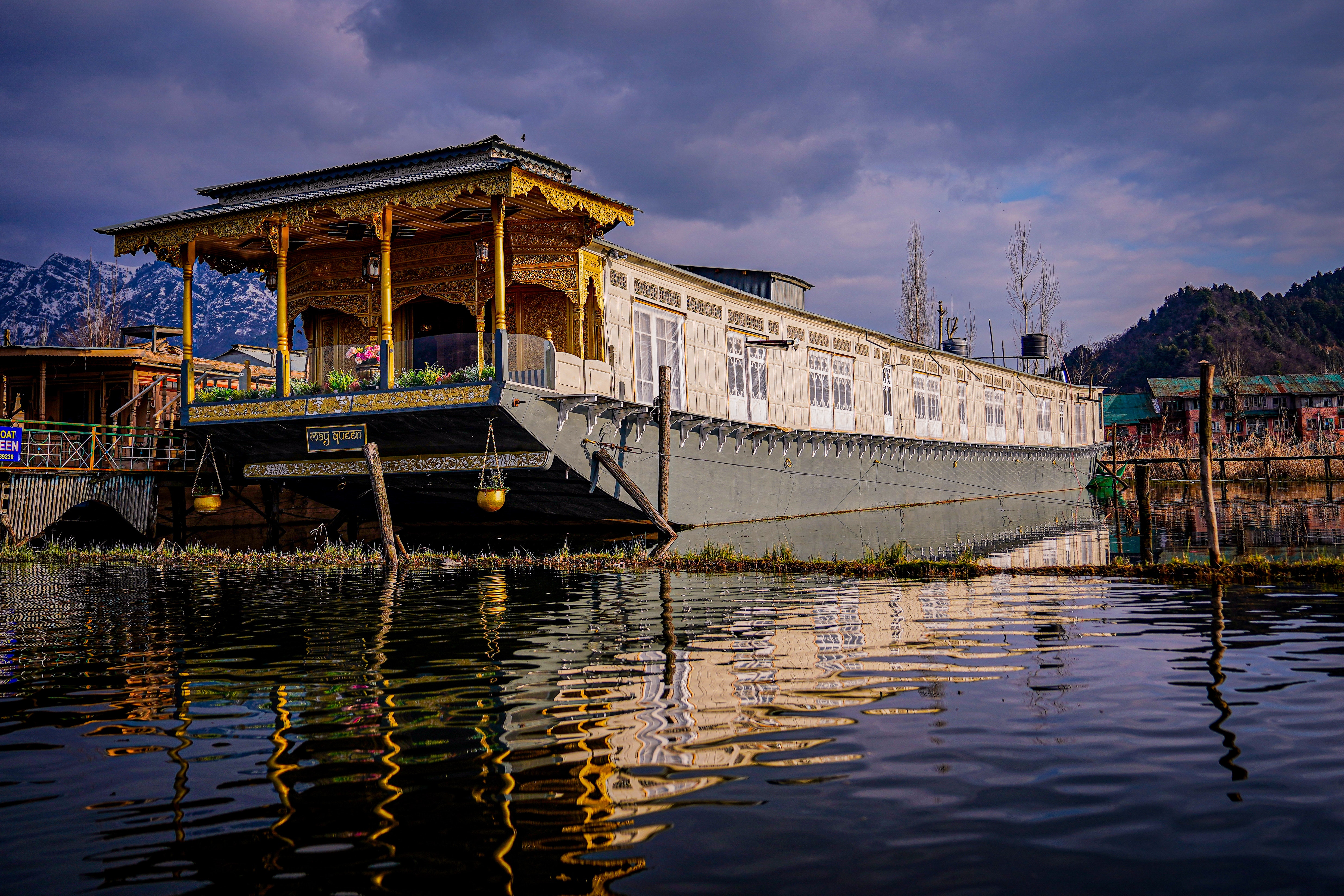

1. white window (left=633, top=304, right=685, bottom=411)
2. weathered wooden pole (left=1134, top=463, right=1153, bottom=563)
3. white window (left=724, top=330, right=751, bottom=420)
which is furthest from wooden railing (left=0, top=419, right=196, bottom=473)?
weathered wooden pole (left=1134, top=463, right=1153, bottom=563)

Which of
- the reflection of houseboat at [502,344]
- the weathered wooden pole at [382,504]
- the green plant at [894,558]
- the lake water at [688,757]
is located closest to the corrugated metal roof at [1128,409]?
the reflection of houseboat at [502,344]

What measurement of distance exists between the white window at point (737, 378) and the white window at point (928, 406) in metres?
11.5

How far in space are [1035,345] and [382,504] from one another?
38.7 m

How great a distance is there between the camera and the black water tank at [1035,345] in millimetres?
46750

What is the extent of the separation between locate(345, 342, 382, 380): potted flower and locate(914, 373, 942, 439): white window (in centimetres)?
2193

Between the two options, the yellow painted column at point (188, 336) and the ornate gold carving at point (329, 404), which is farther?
the yellow painted column at point (188, 336)

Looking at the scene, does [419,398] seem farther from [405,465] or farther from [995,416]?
[995,416]

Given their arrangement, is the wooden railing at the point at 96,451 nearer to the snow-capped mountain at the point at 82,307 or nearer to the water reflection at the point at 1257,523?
the water reflection at the point at 1257,523

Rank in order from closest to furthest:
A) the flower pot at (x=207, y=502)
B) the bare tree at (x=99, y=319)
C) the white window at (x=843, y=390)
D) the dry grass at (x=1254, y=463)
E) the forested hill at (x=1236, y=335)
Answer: the flower pot at (x=207, y=502) < the white window at (x=843, y=390) < the dry grass at (x=1254, y=463) < the bare tree at (x=99, y=319) < the forested hill at (x=1236, y=335)

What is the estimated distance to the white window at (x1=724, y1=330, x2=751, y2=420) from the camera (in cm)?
2495

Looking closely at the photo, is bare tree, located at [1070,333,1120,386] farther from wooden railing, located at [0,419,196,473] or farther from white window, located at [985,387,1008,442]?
wooden railing, located at [0,419,196,473]

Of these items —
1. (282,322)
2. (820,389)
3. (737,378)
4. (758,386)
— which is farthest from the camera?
(820,389)

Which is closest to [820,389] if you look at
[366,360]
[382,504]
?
[366,360]

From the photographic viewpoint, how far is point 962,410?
3862cm
